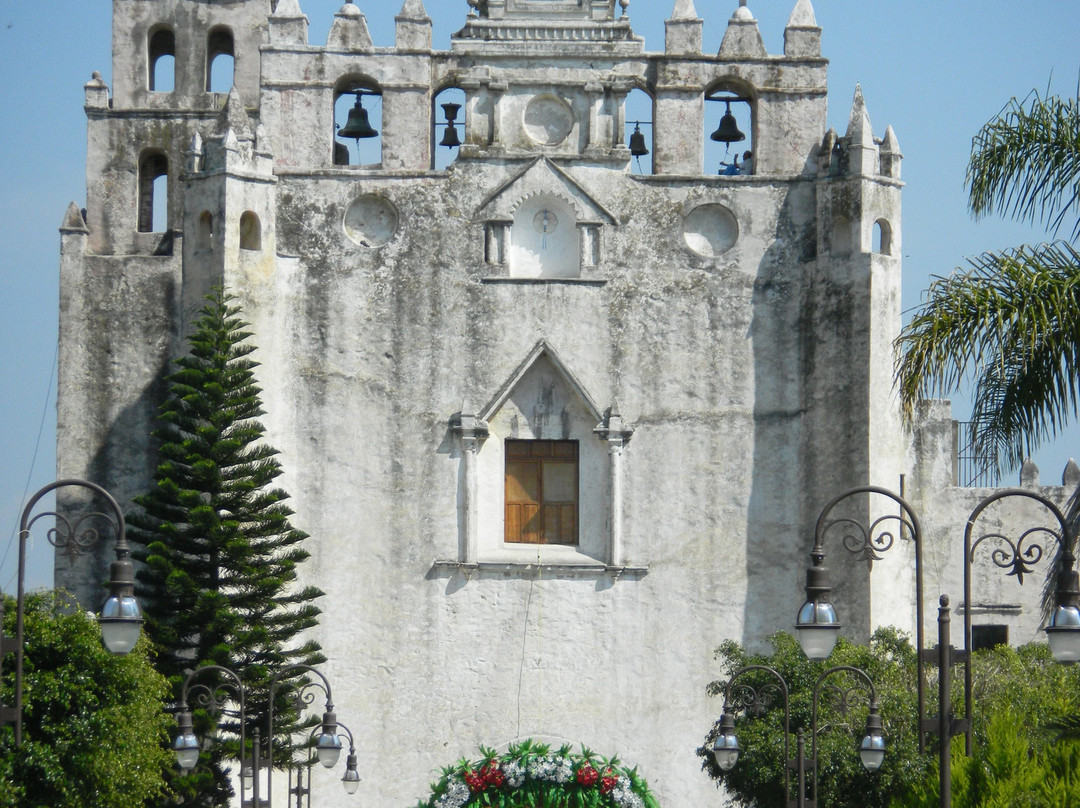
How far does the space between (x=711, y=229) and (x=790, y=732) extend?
7563mm

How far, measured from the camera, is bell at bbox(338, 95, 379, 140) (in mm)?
28109

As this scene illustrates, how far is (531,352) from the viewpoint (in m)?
26.9

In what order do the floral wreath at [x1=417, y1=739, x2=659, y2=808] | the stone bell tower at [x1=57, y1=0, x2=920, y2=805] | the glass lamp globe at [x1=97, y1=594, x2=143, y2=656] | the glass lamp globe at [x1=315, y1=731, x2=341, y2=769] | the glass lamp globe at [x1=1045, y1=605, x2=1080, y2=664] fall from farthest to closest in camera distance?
the stone bell tower at [x1=57, y1=0, x2=920, y2=805], the floral wreath at [x1=417, y1=739, x2=659, y2=808], the glass lamp globe at [x1=315, y1=731, x2=341, y2=769], the glass lamp globe at [x1=97, y1=594, x2=143, y2=656], the glass lamp globe at [x1=1045, y1=605, x2=1080, y2=664]

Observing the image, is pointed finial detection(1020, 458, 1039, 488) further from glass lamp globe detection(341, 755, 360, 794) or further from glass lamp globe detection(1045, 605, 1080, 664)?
glass lamp globe detection(1045, 605, 1080, 664)

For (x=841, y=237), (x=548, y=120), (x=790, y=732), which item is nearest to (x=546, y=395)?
(x=548, y=120)

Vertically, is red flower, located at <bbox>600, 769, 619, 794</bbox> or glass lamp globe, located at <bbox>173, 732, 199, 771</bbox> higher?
glass lamp globe, located at <bbox>173, 732, 199, 771</bbox>

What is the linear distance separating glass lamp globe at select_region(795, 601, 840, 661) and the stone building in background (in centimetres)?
1162

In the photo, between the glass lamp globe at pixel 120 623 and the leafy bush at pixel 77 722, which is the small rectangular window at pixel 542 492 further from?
the glass lamp globe at pixel 120 623

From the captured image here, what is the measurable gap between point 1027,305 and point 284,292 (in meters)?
14.3

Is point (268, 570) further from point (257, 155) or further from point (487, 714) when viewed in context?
point (257, 155)

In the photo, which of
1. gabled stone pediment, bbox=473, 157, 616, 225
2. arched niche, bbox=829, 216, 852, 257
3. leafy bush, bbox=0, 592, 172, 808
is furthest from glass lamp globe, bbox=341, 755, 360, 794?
arched niche, bbox=829, 216, 852, 257

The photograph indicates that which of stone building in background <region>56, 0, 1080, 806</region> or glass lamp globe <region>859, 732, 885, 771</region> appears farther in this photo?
stone building in background <region>56, 0, 1080, 806</region>

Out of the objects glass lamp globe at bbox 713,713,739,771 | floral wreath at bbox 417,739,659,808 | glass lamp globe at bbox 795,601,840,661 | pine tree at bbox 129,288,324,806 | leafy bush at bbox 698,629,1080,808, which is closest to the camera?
glass lamp globe at bbox 795,601,840,661

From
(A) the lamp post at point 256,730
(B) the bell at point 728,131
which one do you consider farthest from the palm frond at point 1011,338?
(B) the bell at point 728,131
